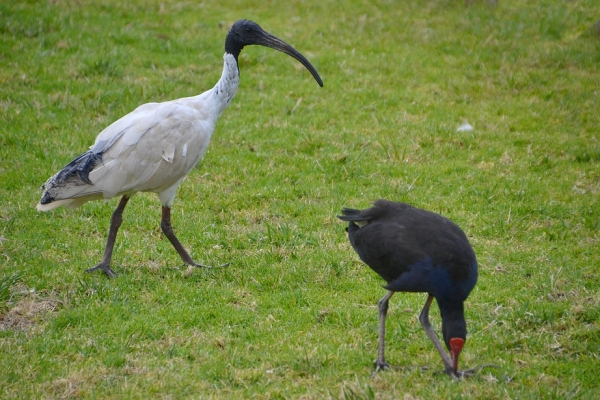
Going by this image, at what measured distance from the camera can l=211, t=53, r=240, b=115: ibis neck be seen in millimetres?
7293

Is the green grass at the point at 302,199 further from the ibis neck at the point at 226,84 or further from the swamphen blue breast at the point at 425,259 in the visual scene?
the ibis neck at the point at 226,84

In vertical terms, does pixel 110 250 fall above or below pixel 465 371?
below

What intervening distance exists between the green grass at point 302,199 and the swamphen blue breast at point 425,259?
13.2 inches

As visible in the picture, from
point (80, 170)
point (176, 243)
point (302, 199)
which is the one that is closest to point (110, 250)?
point (176, 243)

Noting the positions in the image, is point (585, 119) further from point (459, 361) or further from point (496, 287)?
point (459, 361)

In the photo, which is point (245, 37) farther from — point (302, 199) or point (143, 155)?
point (302, 199)

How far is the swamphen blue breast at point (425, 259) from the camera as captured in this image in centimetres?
489

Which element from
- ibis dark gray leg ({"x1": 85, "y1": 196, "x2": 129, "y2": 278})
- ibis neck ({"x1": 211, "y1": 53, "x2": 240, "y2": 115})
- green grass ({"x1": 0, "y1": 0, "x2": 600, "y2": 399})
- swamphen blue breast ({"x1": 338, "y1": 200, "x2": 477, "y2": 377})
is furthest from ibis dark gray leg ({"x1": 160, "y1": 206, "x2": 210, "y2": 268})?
swamphen blue breast ({"x1": 338, "y1": 200, "x2": 477, "y2": 377})

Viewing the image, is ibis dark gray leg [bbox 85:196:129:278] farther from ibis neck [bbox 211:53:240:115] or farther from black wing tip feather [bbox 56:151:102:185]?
ibis neck [bbox 211:53:240:115]

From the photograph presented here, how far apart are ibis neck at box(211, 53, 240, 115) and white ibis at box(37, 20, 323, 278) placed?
0.21 meters

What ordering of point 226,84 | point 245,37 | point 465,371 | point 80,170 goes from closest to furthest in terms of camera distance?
point 465,371
point 80,170
point 226,84
point 245,37

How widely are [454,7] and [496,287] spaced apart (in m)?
10.9

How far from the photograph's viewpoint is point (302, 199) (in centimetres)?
852

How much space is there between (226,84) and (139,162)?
1193mm
